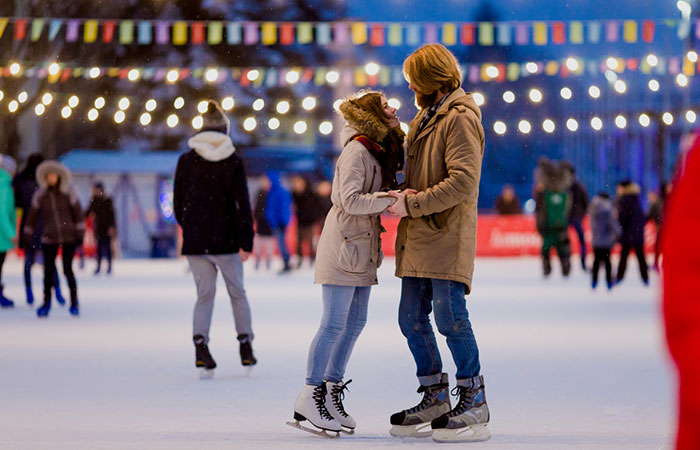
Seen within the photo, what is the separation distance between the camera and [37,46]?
2755 centimetres

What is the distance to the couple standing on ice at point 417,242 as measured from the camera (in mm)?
4824

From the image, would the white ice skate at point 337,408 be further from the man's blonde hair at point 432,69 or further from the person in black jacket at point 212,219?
the person in black jacket at point 212,219

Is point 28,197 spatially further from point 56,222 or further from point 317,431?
point 317,431

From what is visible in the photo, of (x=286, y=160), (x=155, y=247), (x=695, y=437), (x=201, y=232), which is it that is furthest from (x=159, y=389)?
(x=286, y=160)

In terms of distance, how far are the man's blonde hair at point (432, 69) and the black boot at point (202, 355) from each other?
250cm

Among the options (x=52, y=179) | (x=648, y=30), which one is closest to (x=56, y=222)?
(x=52, y=179)

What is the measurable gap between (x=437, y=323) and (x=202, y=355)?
2.39 meters

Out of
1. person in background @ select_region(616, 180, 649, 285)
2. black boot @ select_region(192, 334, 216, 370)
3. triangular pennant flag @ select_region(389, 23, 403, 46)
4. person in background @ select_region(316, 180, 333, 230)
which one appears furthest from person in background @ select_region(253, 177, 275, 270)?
black boot @ select_region(192, 334, 216, 370)

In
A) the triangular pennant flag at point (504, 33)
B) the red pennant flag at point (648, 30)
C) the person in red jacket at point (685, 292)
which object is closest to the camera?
the person in red jacket at point (685, 292)

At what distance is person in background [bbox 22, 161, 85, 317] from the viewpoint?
1048 centimetres

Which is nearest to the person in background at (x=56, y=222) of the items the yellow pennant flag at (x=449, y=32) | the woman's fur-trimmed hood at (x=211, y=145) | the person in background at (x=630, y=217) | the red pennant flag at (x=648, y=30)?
the woman's fur-trimmed hood at (x=211, y=145)

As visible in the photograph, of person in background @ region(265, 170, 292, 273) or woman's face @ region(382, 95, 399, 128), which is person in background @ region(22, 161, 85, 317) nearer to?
woman's face @ region(382, 95, 399, 128)

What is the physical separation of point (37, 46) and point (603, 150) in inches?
1028

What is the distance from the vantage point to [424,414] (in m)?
5.03
